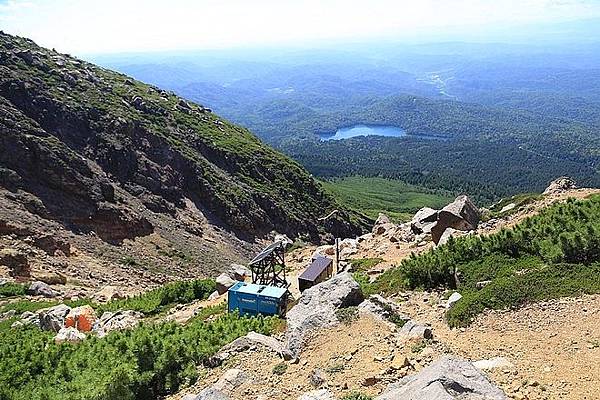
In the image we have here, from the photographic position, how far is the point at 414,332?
45.4 ft

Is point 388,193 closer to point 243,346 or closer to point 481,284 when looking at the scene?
point 481,284

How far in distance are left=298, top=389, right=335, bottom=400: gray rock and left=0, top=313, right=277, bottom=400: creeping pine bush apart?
15.3ft

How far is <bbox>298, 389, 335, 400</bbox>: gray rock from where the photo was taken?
11.2 m

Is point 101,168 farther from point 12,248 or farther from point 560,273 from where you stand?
point 560,273

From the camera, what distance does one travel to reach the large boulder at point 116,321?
21.9 metres

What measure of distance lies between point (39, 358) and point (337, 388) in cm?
1104

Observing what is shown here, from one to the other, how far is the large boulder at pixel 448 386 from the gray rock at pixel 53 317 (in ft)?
56.6

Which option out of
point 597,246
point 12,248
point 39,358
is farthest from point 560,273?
point 12,248

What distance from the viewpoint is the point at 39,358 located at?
17172 mm

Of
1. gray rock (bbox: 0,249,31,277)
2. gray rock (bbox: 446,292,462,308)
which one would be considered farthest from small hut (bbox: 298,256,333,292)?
gray rock (bbox: 0,249,31,277)

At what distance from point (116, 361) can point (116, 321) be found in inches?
292

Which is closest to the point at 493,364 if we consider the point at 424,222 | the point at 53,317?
the point at 53,317

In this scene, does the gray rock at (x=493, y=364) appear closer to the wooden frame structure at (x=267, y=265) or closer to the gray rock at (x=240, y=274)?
the wooden frame structure at (x=267, y=265)

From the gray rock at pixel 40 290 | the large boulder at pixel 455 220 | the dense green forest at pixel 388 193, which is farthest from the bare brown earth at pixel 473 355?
the dense green forest at pixel 388 193
